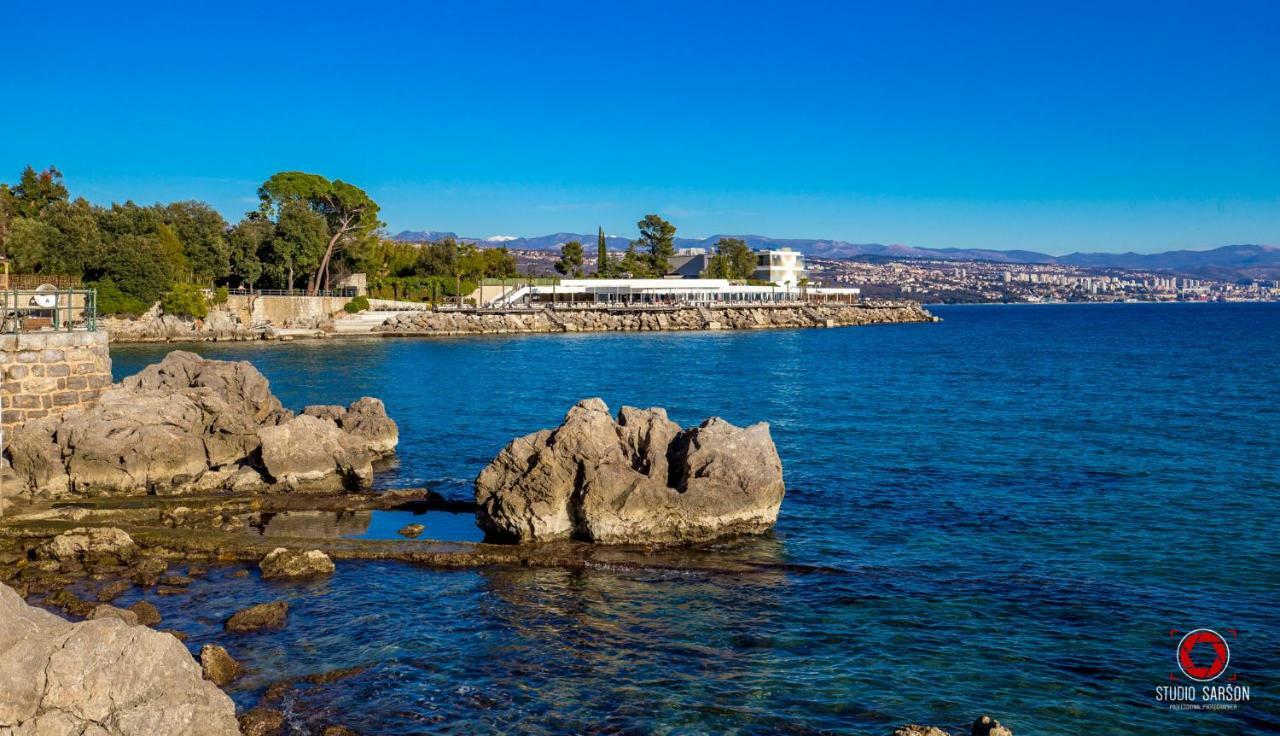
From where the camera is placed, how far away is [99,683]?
9461 millimetres

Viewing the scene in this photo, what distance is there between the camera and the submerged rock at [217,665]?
12.5 metres

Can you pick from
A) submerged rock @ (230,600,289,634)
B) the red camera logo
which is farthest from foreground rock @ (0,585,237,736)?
the red camera logo

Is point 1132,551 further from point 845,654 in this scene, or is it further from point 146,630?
point 146,630

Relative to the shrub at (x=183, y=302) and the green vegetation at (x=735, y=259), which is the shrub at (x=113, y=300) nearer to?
the shrub at (x=183, y=302)

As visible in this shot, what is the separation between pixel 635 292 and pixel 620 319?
1640 cm

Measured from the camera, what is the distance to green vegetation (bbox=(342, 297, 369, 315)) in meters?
104

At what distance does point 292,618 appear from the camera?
1523cm

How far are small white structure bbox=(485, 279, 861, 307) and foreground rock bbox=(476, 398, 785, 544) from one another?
10623 cm

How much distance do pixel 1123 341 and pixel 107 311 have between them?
9759 cm

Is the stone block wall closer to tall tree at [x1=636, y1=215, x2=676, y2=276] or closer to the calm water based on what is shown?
the calm water

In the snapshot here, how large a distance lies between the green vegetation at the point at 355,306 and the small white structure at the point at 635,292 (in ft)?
72.6

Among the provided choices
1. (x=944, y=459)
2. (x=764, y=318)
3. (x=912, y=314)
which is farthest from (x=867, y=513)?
(x=912, y=314)

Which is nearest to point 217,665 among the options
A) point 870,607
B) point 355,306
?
point 870,607

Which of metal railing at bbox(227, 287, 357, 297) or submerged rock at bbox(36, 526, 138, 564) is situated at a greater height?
metal railing at bbox(227, 287, 357, 297)
